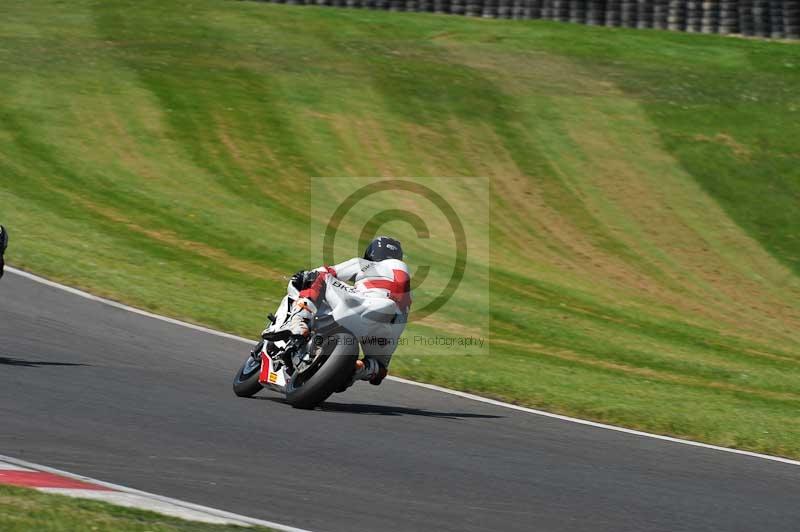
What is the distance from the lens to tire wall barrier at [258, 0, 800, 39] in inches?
1242

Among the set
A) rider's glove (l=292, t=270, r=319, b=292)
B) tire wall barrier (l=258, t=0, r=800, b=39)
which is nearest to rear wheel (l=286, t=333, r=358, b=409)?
rider's glove (l=292, t=270, r=319, b=292)

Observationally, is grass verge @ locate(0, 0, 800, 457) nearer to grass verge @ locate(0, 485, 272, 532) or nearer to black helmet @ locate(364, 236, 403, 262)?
black helmet @ locate(364, 236, 403, 262)

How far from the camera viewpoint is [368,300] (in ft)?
33.1

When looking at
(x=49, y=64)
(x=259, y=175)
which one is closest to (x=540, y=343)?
(x=259, y=175)

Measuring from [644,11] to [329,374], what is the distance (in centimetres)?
2462

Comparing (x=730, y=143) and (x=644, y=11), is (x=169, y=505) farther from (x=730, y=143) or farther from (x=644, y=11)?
(x=644, y=11)

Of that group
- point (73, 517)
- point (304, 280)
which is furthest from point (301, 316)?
point (73, 517)

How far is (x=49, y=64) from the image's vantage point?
25297mm


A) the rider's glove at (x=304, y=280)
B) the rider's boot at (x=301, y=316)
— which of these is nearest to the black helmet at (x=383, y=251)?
the rider's glove at (x=304, y=280)

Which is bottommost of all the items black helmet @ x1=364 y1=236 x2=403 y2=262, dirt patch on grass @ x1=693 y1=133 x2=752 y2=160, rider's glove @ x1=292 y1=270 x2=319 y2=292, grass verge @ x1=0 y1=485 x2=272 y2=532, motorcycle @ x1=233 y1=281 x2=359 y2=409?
dirt patch on grass @ x1=693 y1=133 x2=752 y2=160

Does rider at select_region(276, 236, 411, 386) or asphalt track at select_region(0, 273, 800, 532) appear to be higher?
rider at select_region(276, 236, 411, 386)

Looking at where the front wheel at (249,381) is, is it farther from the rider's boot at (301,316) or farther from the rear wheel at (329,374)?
the rider's boot at (301,316)

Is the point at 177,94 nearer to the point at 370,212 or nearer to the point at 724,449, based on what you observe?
the point at 370,212

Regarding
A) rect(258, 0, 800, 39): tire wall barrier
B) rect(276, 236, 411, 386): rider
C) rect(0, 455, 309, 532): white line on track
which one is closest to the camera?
rect(0, 455, 309, 532): white line on track
